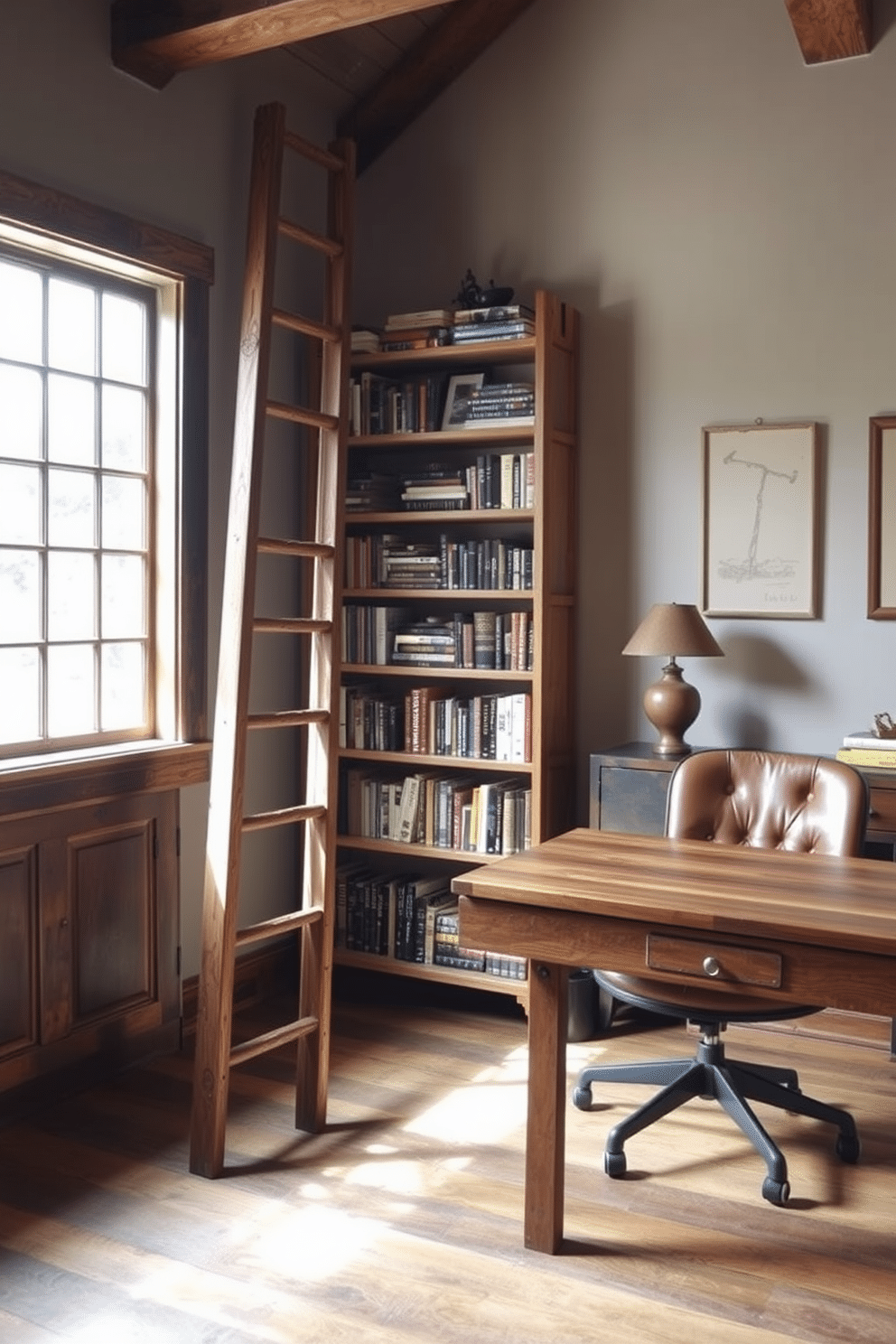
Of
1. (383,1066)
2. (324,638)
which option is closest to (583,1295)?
(383,1066)

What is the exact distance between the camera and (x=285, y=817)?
3.14m

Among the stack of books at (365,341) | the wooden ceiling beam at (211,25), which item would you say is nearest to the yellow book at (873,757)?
the stack of books at (365,341)

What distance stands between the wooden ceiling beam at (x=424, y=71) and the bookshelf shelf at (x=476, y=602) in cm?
91

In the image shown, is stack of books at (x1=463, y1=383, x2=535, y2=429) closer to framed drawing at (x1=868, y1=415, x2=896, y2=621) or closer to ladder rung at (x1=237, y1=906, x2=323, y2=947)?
framed drawing at (x1=868, y1=415, x2=896, y2=621)

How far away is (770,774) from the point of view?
312cm

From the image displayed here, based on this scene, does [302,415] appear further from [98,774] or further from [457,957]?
[457,957]

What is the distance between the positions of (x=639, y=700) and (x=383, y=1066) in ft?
4.87

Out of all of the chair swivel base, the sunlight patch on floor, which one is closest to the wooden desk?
the chair swivel base

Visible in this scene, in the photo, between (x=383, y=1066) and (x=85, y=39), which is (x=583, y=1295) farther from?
(x=85, y=39)

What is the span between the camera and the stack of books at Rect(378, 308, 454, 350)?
163 inches

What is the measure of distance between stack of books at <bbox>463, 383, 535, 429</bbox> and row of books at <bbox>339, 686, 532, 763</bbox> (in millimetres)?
914

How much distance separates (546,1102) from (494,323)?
2.52 meters

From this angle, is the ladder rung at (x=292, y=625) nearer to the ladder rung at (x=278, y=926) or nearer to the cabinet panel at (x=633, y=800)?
the ladder rung at (x=278, y=926)

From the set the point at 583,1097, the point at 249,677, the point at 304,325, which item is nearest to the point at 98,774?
the point at 249,677
